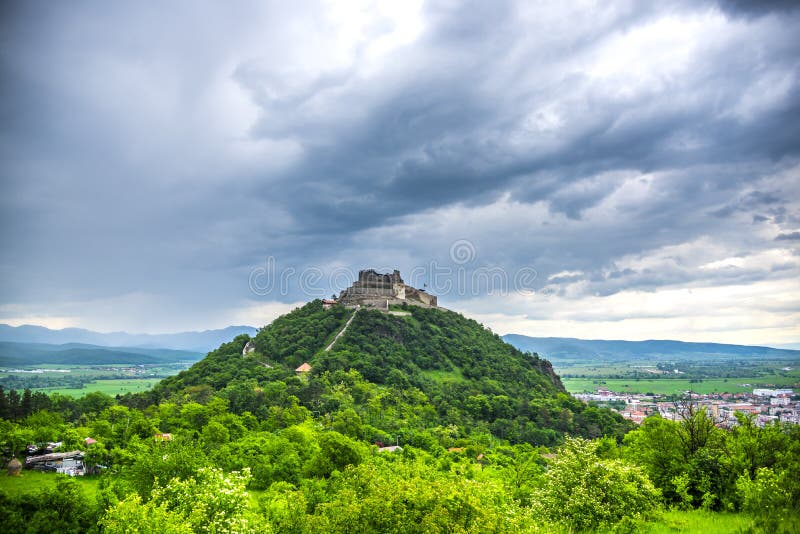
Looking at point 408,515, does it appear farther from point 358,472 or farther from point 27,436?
point 27,436

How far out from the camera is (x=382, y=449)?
180 ft

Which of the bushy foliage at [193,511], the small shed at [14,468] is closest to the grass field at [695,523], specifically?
the bushy foliage at [193,511]

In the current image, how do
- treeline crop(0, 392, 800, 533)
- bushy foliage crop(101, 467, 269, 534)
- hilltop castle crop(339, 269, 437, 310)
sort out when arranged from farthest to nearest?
1. hilltop castle crop(339, 269, 437, 310)
2. bushy foliage crop(101, 467, 269, 534)
3. treeline crop(0, 392, 800, 533)

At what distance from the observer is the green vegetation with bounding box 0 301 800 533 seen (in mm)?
19297

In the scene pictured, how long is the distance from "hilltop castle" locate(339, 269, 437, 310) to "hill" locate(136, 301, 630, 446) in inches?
177

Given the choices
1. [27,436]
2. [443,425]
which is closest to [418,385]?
[443,425]

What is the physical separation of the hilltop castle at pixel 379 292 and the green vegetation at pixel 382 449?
17.9 ft

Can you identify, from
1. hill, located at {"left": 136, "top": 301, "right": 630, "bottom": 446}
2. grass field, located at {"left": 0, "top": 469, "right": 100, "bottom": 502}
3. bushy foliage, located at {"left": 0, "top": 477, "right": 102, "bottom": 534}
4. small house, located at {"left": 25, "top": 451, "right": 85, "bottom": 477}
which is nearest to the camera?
bushy foliage, located at {"left": 0, "top": 477, "right": 102, "bottom": 534}

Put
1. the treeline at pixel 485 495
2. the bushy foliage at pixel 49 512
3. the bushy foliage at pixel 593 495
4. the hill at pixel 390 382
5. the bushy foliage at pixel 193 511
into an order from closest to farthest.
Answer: the treeline at pixel 485 495, the bushy foliage at pixel 193 511, the bushy foliage at pixel 593 495, the bushy foliage at pixel 49 512, the hill at pixel 390 382

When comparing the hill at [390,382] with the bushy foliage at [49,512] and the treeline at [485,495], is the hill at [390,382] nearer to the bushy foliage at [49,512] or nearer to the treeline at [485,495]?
the treeline at [485,495]

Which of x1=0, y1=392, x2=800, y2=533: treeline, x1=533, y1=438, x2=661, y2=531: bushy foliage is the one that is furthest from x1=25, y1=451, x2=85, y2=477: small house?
x1=533, y1=438, x2=661, y2=531: bushy foliage

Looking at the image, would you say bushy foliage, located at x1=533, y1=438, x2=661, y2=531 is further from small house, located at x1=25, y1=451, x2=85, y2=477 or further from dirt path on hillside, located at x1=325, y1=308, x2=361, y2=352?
dirt path on hillside, located at x1=325, y1=308, x2=361, y2=352

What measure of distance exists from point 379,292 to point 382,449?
61.9 metres

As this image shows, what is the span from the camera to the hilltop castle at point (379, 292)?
10931 cm
